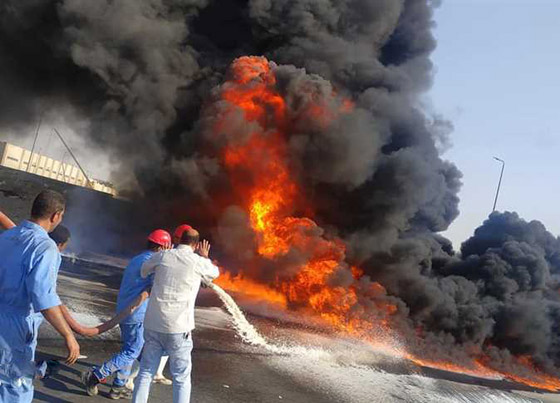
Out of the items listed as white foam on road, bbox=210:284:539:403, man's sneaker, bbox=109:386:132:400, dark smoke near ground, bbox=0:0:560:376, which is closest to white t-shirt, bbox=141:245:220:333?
man's sneaker, bbox=109:386:132:400

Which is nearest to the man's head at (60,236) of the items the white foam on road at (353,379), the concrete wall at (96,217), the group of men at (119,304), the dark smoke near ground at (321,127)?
the group of men at (119,304)

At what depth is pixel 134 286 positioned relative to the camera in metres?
4.74

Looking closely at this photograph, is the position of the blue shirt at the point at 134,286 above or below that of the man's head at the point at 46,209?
below

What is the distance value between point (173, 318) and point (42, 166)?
50.5 meters

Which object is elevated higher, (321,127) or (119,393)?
(321,127)

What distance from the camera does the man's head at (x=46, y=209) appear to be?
318 cm

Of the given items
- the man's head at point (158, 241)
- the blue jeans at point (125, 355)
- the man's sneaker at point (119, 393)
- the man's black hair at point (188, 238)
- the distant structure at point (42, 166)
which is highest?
the distant structure at point (42, 166)

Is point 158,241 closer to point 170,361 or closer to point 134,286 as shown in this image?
point 134,286

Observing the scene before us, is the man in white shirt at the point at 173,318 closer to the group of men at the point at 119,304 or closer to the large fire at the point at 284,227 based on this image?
the group of men at the point at 119,304

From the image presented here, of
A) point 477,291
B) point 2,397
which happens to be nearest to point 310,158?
point 477,291

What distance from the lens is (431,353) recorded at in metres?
12.3

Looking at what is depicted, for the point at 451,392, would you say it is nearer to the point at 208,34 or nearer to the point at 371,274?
the point at 371,274

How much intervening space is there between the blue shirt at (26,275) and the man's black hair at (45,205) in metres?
0.19

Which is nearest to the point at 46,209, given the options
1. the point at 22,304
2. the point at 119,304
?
the point at 22,304
